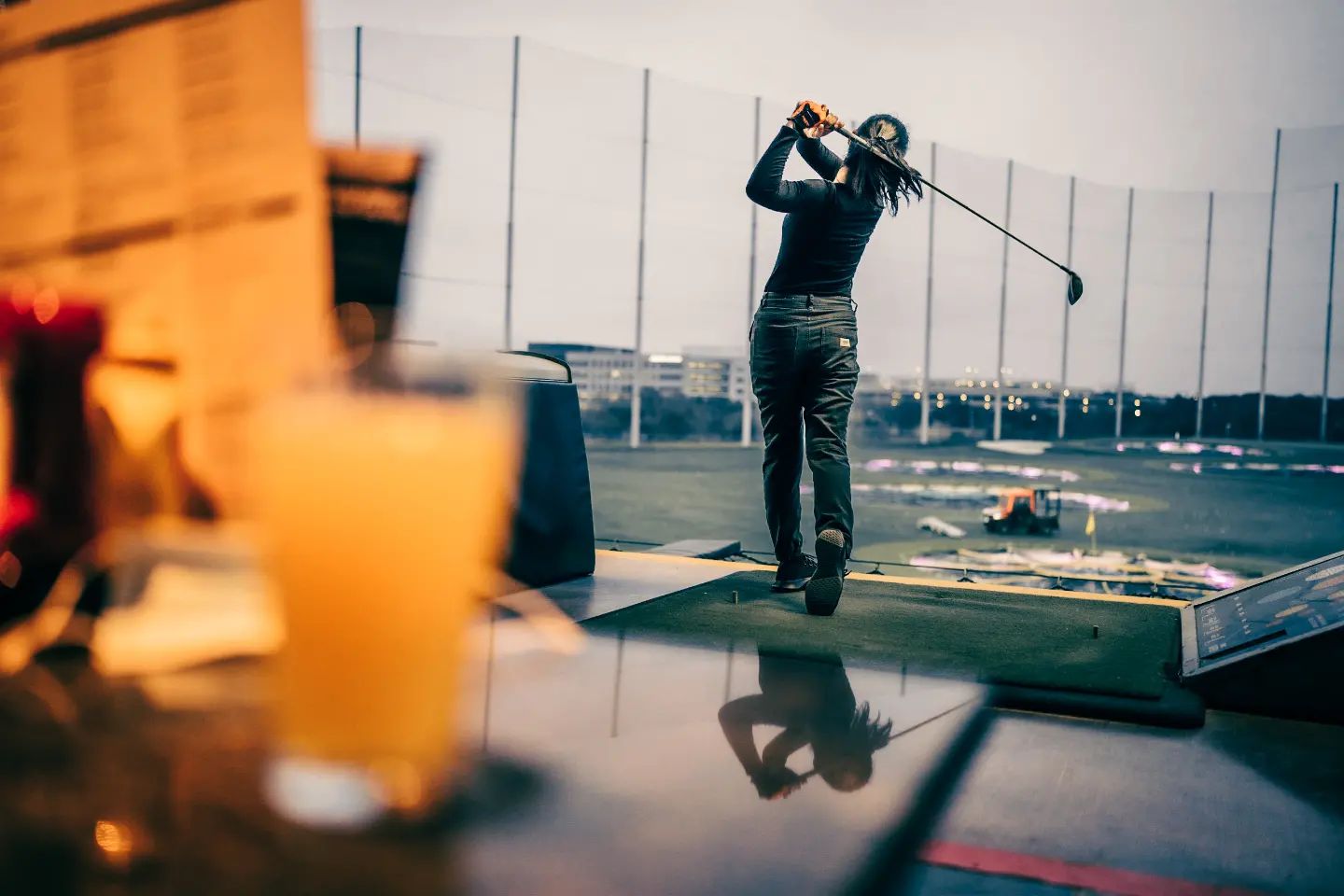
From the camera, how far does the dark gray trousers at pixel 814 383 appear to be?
1.82 metres

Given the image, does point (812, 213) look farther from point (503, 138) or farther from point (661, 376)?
point (661, 376)

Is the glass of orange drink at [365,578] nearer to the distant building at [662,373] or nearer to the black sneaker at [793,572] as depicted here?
the black sneaker at [793,572]

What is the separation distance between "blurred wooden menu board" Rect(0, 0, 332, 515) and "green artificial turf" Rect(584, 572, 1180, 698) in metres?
0.83

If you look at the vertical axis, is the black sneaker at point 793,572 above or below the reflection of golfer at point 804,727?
below

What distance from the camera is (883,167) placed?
1.86 metres

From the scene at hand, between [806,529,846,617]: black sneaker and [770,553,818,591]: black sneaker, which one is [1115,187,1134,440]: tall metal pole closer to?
[770,553,818,591]: black sneaker

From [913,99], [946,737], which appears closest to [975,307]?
[913,99]

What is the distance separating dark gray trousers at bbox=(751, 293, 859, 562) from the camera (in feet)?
5.96

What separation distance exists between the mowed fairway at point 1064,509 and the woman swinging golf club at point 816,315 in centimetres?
537

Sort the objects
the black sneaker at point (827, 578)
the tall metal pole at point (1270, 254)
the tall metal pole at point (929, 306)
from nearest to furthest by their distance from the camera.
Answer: the black sneaker at point (827, 578) < the tall metal pole at point (929, 306) < the tall metal pole at point (1270, 254)

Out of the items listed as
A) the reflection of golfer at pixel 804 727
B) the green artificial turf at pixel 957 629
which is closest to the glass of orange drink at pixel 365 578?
the reflection of golfer at pixel 804 727

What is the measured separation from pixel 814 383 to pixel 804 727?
1.18 metres

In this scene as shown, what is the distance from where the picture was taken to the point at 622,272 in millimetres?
10844

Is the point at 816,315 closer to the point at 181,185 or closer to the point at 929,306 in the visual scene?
the point at 181,185
